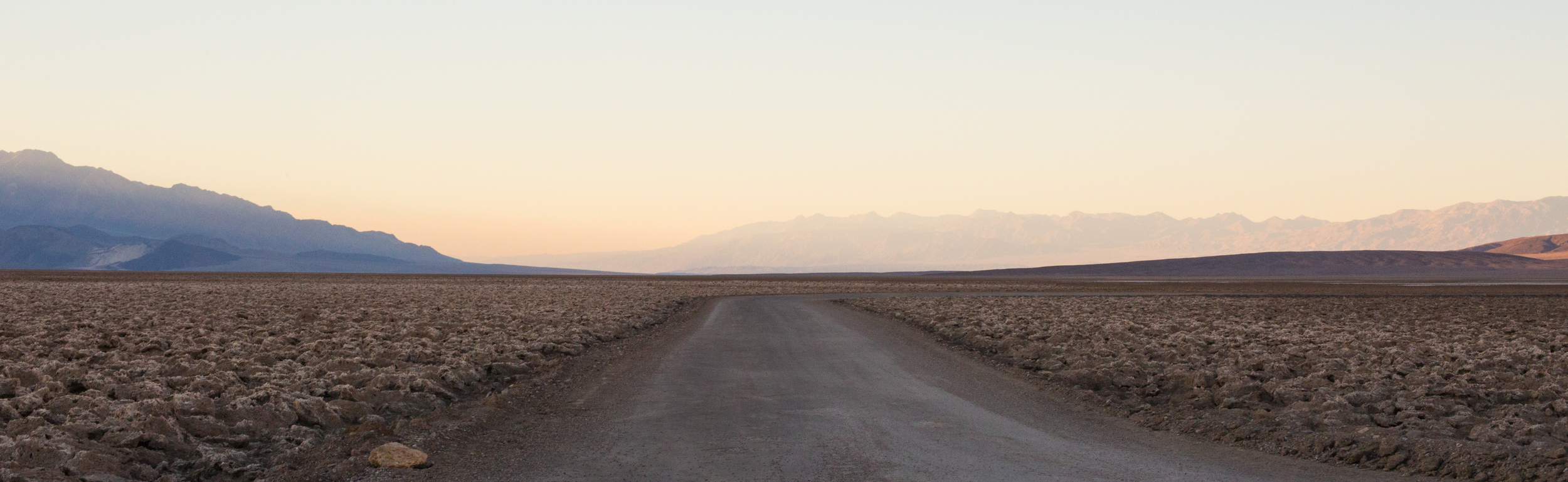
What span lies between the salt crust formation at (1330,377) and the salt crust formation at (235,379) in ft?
31.6

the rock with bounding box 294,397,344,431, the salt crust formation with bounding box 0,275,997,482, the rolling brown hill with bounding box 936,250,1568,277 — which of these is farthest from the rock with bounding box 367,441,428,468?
the rolling brown hill with bounding box 936,250,1568,277

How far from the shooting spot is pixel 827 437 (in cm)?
939

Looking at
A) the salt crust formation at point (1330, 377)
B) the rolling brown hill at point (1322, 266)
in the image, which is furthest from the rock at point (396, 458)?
the rolling brown hill at point (1322, 266)

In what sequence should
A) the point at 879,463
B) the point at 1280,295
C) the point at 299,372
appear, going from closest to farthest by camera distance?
the point at 879,463
the point at 299,372
the point at 1280,295

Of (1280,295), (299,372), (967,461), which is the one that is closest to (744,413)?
(967,461)

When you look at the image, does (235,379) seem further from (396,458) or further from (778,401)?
(778,401)

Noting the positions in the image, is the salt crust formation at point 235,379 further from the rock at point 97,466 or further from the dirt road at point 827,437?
the dirt road at point 827,437

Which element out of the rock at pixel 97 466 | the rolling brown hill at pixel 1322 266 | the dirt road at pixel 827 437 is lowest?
the dirt road at pixel 827 437

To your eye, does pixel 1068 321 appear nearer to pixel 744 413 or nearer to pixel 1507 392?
pixel 1507 392

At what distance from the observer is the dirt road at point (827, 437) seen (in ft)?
26.5

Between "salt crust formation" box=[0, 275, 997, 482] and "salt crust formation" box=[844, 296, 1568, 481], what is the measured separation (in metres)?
9.63

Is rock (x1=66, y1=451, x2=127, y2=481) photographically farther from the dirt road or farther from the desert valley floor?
the dirt road

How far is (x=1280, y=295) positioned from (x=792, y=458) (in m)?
50.1

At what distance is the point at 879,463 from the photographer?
Result: 8.24 metres
